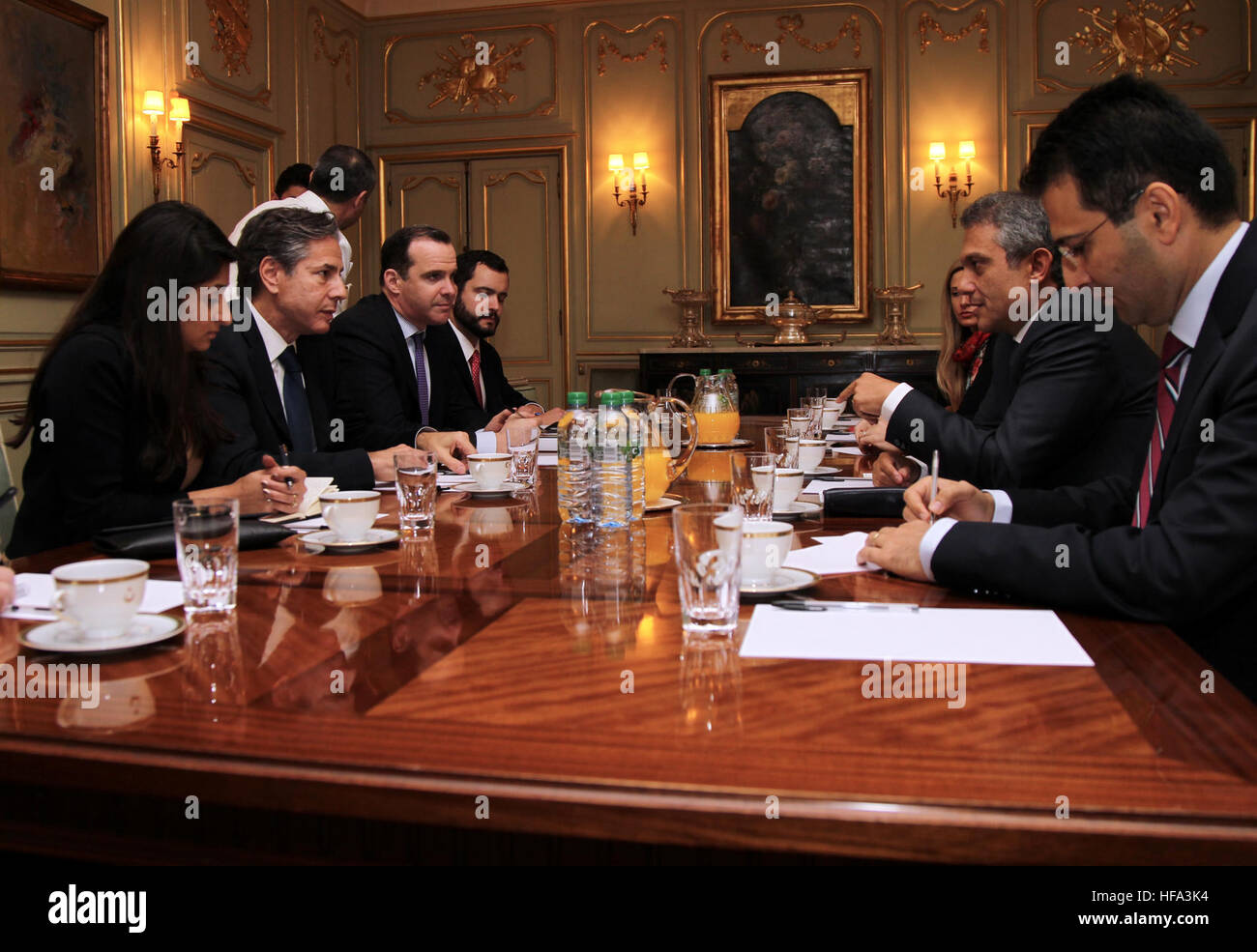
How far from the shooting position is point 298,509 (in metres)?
2.04

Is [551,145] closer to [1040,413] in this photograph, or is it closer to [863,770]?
[1040,413]

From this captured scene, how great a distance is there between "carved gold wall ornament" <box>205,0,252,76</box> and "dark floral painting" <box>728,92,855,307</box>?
10.4 ft

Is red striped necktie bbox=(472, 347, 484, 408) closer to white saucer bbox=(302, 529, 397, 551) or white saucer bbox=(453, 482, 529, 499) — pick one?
white saucer bbox=(453, 482, 529, 499)

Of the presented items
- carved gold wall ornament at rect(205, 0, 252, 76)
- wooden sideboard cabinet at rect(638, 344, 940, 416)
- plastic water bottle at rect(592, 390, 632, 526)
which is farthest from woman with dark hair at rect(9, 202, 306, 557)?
wooden sideboard cabinet at rect(638, 344, 940, 416)

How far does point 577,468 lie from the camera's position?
1.87 metres

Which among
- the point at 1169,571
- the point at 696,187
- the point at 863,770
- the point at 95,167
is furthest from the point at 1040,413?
the point at 696,187

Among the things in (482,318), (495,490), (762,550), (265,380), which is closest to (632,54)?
(482,318)

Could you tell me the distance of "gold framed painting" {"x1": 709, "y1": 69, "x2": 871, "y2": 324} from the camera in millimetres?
7414

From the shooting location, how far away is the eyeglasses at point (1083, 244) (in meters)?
1.52

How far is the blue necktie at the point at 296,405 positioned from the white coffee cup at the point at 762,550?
1.87m

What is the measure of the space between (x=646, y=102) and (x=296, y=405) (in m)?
5.38

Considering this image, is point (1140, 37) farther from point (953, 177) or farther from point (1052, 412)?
point (1052, 412)

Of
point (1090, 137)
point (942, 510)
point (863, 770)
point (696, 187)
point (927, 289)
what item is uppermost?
point (696, 187)
